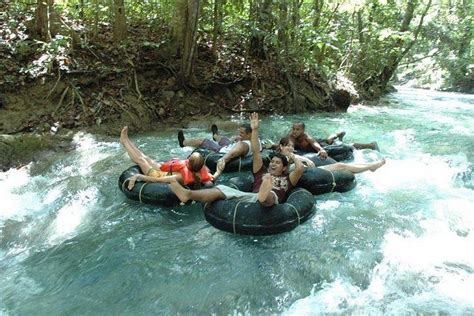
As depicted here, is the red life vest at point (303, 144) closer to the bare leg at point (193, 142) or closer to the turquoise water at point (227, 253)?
the turquoise water at point (227, 253)

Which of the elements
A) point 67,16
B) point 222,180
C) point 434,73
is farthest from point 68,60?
point 434,73

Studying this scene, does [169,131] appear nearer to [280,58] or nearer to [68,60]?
[68,60]

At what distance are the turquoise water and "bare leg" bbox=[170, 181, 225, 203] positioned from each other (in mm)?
372

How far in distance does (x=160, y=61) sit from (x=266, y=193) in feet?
22.6

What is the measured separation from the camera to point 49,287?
4.09m

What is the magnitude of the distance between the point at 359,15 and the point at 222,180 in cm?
1164

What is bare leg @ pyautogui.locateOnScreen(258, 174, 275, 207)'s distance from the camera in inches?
180

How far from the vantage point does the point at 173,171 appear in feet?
19.5

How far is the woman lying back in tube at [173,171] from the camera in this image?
5.52 m

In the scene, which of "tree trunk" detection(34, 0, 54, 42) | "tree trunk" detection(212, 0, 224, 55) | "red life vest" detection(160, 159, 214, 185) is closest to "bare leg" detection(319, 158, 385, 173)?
"red life vest" detection(160, 159, 214, 185)

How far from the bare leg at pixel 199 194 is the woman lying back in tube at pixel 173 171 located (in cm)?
40

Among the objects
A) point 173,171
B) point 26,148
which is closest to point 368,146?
point 173,171

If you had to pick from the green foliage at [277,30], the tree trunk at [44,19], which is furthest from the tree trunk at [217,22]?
the tree trunk at [44,19]

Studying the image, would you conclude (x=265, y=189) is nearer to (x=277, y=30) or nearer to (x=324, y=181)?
(x=324, y=181)
